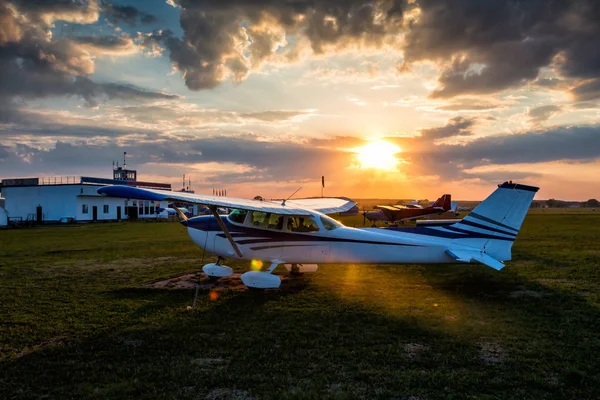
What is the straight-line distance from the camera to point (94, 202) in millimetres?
47500

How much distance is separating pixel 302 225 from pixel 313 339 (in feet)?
13.4

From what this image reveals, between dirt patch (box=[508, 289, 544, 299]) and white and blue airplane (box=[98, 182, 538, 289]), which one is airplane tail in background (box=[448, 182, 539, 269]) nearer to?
white and blue airplane (box=[98, 182, 538, 289])

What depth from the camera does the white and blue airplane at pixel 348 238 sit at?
30.6ft

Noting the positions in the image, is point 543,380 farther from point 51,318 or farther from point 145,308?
point 51,318

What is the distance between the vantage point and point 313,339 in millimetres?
6340

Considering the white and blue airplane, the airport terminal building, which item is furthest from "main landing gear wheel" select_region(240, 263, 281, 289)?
the airport terminal building

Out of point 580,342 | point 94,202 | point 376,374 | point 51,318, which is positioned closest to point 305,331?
point 376,374

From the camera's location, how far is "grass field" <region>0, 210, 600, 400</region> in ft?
15.5

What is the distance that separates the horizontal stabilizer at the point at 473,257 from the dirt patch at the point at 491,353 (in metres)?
2.96

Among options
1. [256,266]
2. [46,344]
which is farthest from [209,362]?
[256,266]

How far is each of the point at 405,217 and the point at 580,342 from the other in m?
29.1

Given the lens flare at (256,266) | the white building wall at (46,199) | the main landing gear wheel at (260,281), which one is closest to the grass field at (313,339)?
the main landing gear wheel at (260,281)

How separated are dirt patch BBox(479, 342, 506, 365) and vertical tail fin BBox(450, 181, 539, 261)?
385cm

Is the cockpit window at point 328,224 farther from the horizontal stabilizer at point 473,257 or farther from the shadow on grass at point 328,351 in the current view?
the horizontal stabilizer at point 473,257
